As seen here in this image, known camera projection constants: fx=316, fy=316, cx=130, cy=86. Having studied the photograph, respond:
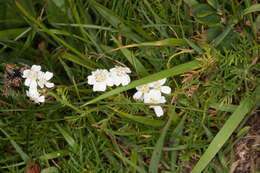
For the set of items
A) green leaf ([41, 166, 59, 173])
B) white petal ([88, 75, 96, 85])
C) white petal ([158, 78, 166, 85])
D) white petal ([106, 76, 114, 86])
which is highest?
white petal ([88, 75, 96, 85])

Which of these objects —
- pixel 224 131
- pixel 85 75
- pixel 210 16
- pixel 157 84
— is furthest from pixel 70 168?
pixel 210 16

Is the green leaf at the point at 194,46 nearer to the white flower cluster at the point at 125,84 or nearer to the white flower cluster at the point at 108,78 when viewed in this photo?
the white flower cluster at the point at 125,84

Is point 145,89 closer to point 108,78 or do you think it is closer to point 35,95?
point 108,78

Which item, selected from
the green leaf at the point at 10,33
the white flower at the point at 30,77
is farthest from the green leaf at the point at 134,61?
the green leaf at the point at 10,33

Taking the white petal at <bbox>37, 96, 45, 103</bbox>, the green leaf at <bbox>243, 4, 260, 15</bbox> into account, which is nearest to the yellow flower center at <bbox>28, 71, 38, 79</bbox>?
the white petal at <bbox>37, 96, 45, 103</bbox>

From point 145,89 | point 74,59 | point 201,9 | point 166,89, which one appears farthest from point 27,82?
point 201,9

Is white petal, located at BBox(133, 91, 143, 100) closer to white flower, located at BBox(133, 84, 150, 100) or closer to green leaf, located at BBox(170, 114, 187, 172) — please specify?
white flower, located at BBox(133, 84, 150, 100)
